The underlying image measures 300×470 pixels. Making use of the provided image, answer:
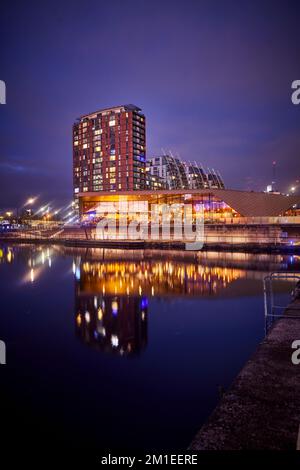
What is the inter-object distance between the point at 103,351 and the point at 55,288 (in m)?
→ 9.99

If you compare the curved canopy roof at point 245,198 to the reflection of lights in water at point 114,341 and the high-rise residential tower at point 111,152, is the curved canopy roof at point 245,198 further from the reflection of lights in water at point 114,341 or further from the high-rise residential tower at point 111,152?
the reflection of lights in water at point 114,341

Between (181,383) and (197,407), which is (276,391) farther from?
(181,383)

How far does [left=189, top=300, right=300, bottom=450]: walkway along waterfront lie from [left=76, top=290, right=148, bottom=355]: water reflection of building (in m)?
3.70

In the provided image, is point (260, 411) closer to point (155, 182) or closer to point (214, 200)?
point (214, 200)

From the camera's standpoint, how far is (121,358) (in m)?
7.24

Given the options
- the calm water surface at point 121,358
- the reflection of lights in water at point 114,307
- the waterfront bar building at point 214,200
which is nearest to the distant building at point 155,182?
the waterfront bar building at point 214,200

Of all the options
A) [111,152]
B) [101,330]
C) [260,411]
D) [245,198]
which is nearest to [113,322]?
[101,330]

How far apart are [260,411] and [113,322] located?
6.86 meters

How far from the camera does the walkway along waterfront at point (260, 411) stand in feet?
10.3

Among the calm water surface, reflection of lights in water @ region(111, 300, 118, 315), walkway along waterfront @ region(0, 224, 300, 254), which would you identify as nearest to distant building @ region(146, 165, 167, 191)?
walkway along waterfront @ region(0, 224, 300, 254)

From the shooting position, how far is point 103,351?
7699mm

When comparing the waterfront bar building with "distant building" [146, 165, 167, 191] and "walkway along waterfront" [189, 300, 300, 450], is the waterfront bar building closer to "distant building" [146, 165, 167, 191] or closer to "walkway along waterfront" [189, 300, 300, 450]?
"walkway along waterfront" [189, 300, 300, 450]

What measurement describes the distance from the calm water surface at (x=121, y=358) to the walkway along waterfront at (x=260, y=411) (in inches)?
40.5
